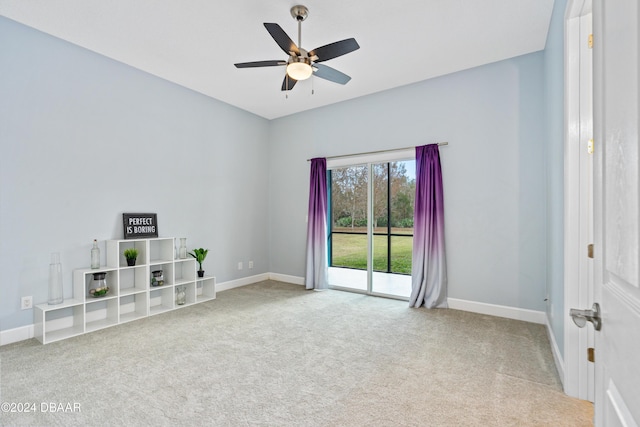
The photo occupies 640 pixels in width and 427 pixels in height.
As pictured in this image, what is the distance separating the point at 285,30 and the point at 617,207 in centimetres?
310

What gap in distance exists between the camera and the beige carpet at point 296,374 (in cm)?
183

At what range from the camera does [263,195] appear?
5.53 m

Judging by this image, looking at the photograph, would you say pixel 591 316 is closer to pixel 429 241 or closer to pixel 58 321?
pixel 429 241

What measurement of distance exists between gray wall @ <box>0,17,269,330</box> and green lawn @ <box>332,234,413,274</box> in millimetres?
1677

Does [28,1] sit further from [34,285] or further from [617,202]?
[617,202]

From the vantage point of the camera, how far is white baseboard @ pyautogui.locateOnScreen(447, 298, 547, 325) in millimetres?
3337

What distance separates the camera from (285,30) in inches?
117

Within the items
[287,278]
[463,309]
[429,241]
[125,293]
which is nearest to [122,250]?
[125,293]

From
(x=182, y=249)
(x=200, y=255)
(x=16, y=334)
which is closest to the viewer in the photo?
(x=16, y=334)

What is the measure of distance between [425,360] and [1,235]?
3836 mm

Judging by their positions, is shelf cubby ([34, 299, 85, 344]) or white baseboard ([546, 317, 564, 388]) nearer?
white baseboard ([546, 317, 564, 388])

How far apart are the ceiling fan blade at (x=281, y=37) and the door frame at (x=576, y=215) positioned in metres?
1.87

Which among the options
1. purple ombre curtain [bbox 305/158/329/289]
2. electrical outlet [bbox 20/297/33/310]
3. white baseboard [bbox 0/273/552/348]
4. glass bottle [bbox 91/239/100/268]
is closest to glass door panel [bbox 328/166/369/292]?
purple ombre curtain [bbox 305/158/329/289]

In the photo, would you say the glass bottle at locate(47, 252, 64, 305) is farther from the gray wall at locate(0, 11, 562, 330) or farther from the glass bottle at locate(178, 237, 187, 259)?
the glass bottle at locate(178, 237, 187, 259)
